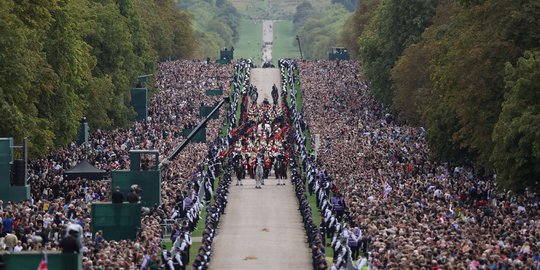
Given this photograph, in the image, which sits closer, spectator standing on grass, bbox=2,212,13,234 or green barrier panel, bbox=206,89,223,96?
spectator standing on grass, bbox=2,212,13,234

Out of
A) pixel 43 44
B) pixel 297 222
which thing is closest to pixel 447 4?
pixel 43 44

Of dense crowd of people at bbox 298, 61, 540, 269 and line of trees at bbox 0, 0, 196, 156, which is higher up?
line of trees at bbox 0, 0, 196, 156

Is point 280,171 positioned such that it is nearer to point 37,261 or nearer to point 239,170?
point 239,170

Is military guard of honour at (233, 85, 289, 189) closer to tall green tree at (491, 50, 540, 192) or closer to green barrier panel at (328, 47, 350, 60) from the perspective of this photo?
tall green tree at (491, 50, 540, 192)

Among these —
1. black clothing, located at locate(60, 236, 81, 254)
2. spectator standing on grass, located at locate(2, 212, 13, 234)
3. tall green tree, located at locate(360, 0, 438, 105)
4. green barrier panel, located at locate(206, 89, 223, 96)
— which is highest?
tall green tree, located at locate(360, 0, 438, 105)

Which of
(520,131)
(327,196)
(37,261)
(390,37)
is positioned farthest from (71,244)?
(390,37)

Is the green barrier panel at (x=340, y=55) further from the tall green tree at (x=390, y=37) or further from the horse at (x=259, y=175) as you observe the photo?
the horse at (x=259, y=175)

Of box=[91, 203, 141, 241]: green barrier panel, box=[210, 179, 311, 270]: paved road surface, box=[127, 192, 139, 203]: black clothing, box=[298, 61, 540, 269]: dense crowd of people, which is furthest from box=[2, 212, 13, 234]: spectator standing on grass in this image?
box=[298, 61, 540, 269]: dense crowd of people

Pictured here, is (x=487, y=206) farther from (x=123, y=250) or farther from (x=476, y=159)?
(x=123, y=250)

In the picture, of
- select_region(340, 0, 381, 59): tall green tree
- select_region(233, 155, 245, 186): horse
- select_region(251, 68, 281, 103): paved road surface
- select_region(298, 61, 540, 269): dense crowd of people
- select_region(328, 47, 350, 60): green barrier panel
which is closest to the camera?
select_region(298, 61, 540, 269): dense crowd of people
